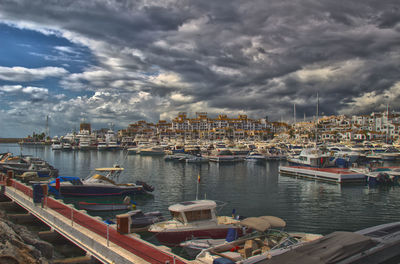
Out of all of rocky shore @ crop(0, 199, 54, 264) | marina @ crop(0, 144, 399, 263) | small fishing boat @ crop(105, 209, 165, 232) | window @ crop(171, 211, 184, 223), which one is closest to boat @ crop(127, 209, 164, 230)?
small fishing boat @ crop(105, 209, 165, 232)

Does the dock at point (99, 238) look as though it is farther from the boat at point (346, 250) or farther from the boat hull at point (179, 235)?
the boat at point (346, 250)

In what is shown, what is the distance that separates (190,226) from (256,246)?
4434mm

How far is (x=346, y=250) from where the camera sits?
39.3ft

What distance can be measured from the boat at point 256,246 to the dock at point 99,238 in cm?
173

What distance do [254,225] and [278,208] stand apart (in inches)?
536

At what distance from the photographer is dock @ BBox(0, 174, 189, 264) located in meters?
11.6

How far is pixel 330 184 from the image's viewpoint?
40.9 meters

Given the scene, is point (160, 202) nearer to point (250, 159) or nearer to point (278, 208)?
point (278, 208)

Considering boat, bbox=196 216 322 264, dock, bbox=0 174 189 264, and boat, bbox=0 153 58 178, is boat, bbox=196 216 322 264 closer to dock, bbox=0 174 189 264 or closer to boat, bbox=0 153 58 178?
dock, bbox=0 174 189 264

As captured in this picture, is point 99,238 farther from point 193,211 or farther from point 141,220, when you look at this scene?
point 141,220

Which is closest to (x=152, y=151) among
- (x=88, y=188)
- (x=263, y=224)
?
(x=88, y=188)

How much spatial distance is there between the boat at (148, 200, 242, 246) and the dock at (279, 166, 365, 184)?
96.3ft

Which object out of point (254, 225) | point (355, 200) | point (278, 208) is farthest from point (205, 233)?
point (355, 200)

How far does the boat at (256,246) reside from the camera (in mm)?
11930
